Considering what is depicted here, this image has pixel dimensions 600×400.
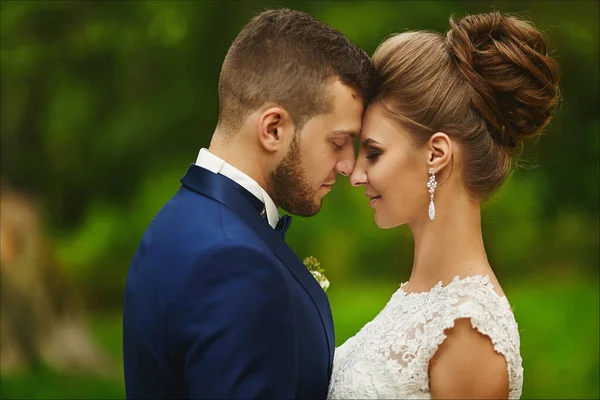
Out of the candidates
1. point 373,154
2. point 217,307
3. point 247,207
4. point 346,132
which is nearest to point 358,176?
point 373,154

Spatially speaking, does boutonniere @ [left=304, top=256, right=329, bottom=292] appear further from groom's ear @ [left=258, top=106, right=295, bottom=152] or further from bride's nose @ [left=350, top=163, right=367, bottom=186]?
groom's ear @ [left=258, top=106, right=295, bottom=152]

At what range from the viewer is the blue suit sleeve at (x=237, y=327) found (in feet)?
8.34

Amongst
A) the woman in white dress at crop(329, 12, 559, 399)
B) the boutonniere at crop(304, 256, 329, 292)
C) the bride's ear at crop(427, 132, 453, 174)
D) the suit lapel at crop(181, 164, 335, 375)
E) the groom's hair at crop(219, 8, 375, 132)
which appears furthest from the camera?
the boutonniere at crop(304, 256, 329, 292)

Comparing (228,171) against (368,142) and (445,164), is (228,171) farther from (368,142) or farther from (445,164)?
(445,164)

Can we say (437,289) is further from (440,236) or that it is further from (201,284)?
(201,284)

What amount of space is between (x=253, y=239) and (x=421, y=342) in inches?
32.2

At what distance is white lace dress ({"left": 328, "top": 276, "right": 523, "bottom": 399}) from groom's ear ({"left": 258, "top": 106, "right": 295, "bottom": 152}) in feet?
2.78

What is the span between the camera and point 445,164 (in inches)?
127

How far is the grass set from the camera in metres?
7.75

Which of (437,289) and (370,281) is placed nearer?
(437,289)

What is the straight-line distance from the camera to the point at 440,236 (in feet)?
10.9

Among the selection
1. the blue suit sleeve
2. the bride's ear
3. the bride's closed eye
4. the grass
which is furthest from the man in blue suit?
the grass

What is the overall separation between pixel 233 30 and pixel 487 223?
3.16m

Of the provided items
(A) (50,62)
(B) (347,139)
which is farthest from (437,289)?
(A) (50,62)
